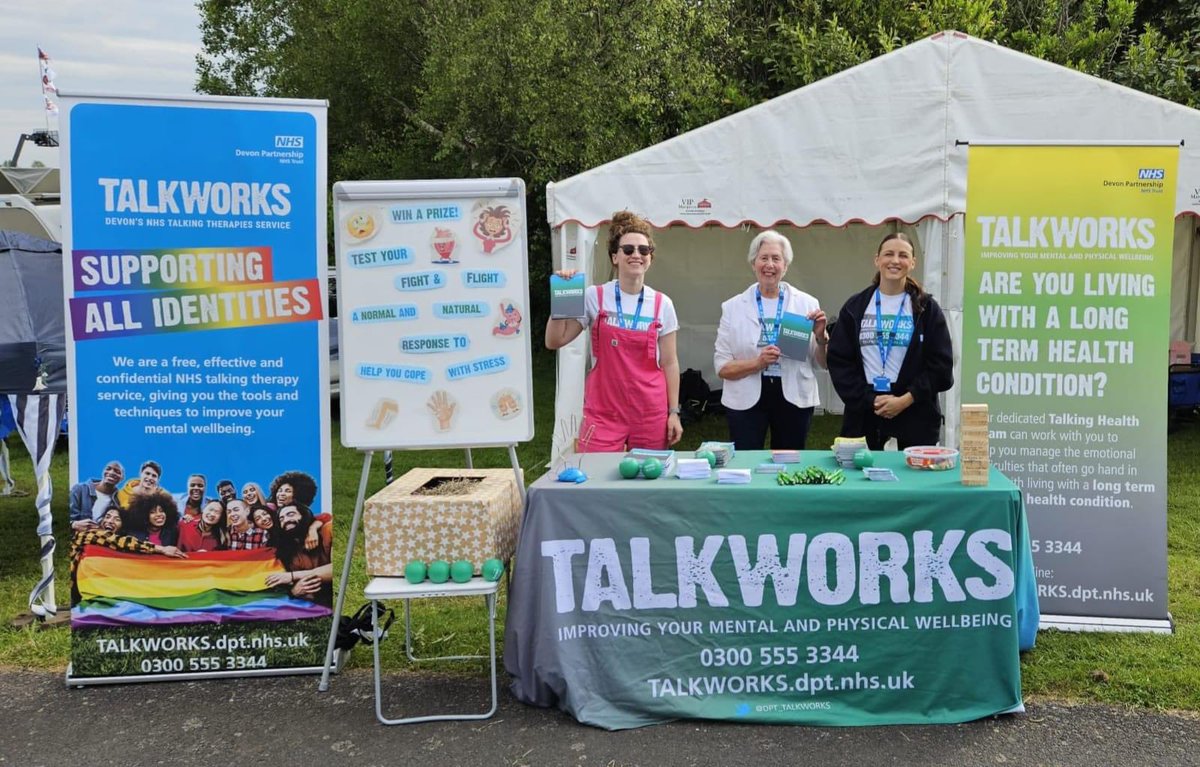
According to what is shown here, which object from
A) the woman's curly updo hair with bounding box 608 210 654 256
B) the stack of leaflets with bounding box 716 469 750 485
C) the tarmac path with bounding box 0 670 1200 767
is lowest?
the tarmac path with bounding box 0 670 1200 767

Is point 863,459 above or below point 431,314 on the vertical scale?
below

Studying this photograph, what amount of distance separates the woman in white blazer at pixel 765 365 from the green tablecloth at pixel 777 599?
0.91 meters

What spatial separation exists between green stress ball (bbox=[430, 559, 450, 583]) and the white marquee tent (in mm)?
3426

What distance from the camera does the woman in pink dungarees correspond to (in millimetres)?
3742

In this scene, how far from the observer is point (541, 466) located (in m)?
6.90

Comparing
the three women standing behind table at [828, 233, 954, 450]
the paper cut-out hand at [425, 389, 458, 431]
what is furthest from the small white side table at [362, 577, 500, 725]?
the three women standing behind table at [828, 233, 954, 450]

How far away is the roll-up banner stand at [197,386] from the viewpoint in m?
3.35

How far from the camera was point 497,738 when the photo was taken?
9.66ft

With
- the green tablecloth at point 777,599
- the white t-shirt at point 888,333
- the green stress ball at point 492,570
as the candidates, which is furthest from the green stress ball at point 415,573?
the white t-shirt at point 888,333

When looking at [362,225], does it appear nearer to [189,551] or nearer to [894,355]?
[189,551]

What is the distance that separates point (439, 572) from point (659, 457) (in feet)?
2.81

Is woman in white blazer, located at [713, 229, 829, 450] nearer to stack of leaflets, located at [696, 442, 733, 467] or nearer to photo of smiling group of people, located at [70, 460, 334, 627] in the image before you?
stack of leaflets, located at [696, 442, 733, 467]

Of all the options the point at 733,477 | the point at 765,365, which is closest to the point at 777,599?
the point at 733,477

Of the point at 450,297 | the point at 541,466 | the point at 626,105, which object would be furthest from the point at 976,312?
the point at 626,105
